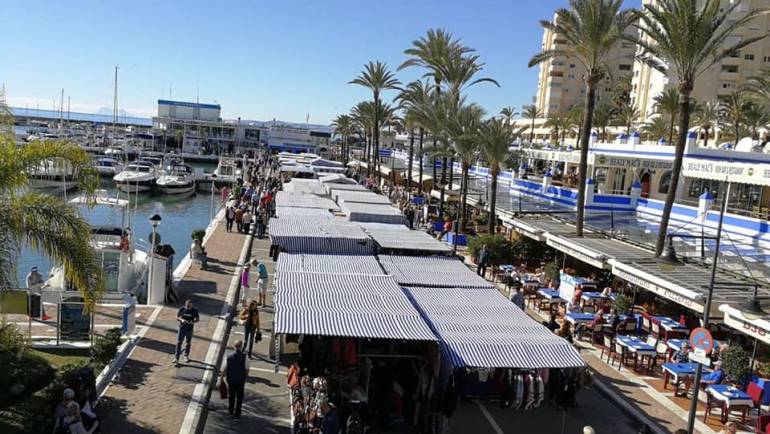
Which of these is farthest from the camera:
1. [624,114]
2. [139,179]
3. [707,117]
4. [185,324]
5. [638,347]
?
[624,114]

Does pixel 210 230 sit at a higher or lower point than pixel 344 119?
lower

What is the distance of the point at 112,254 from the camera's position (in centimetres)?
2383

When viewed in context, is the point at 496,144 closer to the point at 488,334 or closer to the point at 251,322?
the point at 251,322

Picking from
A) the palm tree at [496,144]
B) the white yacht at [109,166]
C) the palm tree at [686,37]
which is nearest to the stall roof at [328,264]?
the palm tree at [686,37]

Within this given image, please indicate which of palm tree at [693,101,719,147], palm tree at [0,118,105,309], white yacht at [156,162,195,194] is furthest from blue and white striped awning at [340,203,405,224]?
white yacht at [156,162,195,194]

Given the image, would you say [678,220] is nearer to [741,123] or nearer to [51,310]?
[51,310]

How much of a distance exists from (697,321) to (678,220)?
31.5 feet

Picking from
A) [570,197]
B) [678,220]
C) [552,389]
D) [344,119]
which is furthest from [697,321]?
[344,119]

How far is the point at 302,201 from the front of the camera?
28.8 meters

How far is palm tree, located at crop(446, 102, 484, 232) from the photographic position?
3291cm

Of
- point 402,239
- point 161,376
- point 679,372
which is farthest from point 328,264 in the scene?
point 679,372

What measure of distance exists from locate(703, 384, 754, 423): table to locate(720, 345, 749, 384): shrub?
542 mm

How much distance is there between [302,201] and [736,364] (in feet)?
63.6

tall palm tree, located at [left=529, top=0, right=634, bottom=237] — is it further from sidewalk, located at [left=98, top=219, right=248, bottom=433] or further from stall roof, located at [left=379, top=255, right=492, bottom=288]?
sidewalk, located at [left=98, top=219, right=248, bottom=433]
